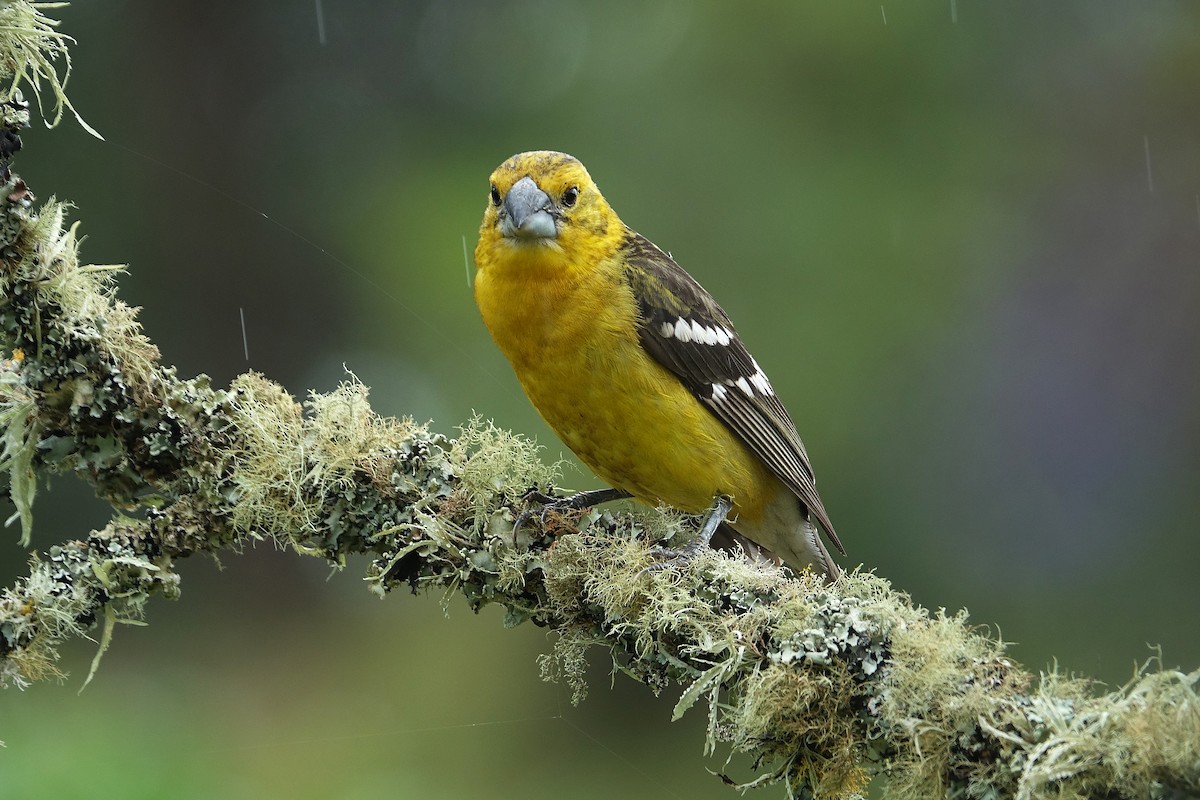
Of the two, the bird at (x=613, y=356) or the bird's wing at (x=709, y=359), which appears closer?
the bird at (x=613, y=356)

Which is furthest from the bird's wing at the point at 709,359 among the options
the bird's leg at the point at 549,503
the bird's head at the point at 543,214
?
the bird's leg at the point at 549,503

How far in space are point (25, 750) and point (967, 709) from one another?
3403 mm

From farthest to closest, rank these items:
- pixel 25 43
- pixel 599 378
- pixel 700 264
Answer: pixel 700 264 → pixel 599 378 → pixel 25 43

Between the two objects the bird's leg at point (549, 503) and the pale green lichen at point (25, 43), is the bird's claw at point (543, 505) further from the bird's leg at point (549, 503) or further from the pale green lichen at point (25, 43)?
the pale green lichen at point (25, 43)

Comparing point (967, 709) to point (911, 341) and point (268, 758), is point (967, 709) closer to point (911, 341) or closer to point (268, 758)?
point (268, 758)

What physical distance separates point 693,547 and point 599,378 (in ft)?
2.62

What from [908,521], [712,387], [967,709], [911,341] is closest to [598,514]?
[712,387]

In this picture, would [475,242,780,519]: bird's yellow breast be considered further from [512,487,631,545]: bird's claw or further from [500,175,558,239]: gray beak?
[512,487,631,545]: bird's claw

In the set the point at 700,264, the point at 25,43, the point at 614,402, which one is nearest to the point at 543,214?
the point at 614,402

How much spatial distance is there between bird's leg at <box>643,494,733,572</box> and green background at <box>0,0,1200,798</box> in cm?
→ 233

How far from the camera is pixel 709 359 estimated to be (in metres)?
3.64

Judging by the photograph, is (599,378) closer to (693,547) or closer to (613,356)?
(613,356)

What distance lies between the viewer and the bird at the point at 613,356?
11.1 feet

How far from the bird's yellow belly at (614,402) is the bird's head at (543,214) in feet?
0.56
